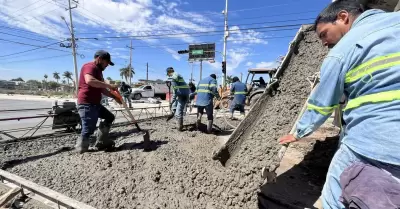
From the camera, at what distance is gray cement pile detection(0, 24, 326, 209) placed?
245 centimetres

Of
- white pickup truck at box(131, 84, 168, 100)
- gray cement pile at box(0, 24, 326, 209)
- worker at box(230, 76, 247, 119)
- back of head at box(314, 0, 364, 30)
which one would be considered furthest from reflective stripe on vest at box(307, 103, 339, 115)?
white pickup truck at box(131, 84, 168, 100)

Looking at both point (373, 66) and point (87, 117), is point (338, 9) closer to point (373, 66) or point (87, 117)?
point (373, 66)

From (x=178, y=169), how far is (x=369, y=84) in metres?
2.34

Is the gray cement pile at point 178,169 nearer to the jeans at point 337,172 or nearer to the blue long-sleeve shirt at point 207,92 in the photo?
the jeans at point 337,172

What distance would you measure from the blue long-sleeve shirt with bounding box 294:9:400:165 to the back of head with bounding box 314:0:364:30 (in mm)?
77

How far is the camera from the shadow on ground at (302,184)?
2.65 m

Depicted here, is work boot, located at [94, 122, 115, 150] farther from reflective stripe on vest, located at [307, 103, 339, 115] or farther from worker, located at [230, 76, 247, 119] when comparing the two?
worker, located at [230, 76, 247, 119]

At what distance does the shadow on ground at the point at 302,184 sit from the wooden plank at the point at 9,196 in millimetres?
2410

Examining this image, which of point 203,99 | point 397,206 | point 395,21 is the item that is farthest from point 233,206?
point 203,99

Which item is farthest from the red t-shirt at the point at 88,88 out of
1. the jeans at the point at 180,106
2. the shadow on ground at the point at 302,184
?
the shadow on ground at the point at 302,184

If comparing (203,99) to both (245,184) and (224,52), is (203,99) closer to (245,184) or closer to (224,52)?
(245,184)

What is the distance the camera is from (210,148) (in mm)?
4598

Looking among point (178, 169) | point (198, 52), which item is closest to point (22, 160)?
point (178, 169)

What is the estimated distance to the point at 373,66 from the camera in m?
1.15
